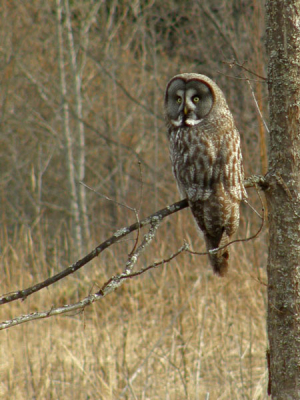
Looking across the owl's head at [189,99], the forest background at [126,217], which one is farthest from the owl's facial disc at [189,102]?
the forest background at [126,217]

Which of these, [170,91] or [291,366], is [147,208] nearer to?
[170,91]

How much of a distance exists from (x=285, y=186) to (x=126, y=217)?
5457 mm

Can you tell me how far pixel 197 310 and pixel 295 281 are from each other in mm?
3166

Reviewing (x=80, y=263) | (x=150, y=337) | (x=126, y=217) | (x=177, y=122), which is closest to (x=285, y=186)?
(x=80, y=263)

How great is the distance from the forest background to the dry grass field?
0.7 inches

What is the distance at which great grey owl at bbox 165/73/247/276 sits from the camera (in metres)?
2.89

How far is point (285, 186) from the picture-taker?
2154 millimetres

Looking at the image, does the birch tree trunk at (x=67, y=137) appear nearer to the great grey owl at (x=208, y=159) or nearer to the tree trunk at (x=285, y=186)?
the great grey owl at (x=208, y=159)

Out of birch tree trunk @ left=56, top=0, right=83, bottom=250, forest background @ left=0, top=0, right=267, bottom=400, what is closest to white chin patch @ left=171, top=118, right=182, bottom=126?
forest background @ left=0, top=0, right=267, bottom=400

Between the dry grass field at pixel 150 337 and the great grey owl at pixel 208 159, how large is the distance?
582 mm

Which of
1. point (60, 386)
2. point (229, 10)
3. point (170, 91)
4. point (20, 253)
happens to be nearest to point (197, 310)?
point (60, 386)

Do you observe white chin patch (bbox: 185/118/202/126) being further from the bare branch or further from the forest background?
the bare branch

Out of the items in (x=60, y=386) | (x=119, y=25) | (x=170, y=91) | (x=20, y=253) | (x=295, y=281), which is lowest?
(x=60, y=386)

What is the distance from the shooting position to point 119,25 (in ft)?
33.0
